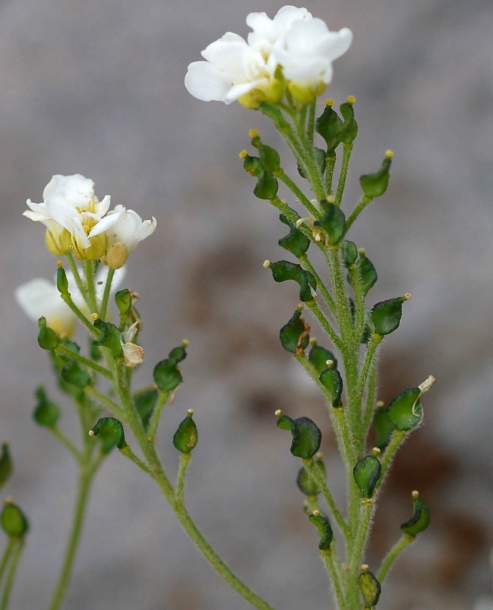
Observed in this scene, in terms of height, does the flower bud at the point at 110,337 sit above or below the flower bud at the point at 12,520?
above

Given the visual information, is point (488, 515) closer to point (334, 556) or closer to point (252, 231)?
point (252, 231)

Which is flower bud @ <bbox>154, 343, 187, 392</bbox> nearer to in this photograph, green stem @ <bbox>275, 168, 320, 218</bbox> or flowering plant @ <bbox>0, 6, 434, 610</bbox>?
flowering plant @ <bbox>0, 6, 434, 610</bbox>

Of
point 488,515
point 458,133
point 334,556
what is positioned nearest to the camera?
point 334,556

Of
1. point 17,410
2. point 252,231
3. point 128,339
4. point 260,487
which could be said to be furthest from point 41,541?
point 128,339

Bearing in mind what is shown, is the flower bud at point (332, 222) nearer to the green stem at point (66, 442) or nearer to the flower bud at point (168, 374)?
the flower bud at point (168, 374)

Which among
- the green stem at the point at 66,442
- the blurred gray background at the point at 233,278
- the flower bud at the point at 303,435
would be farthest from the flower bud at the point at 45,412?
the blurred gray background at the point at 233,278
